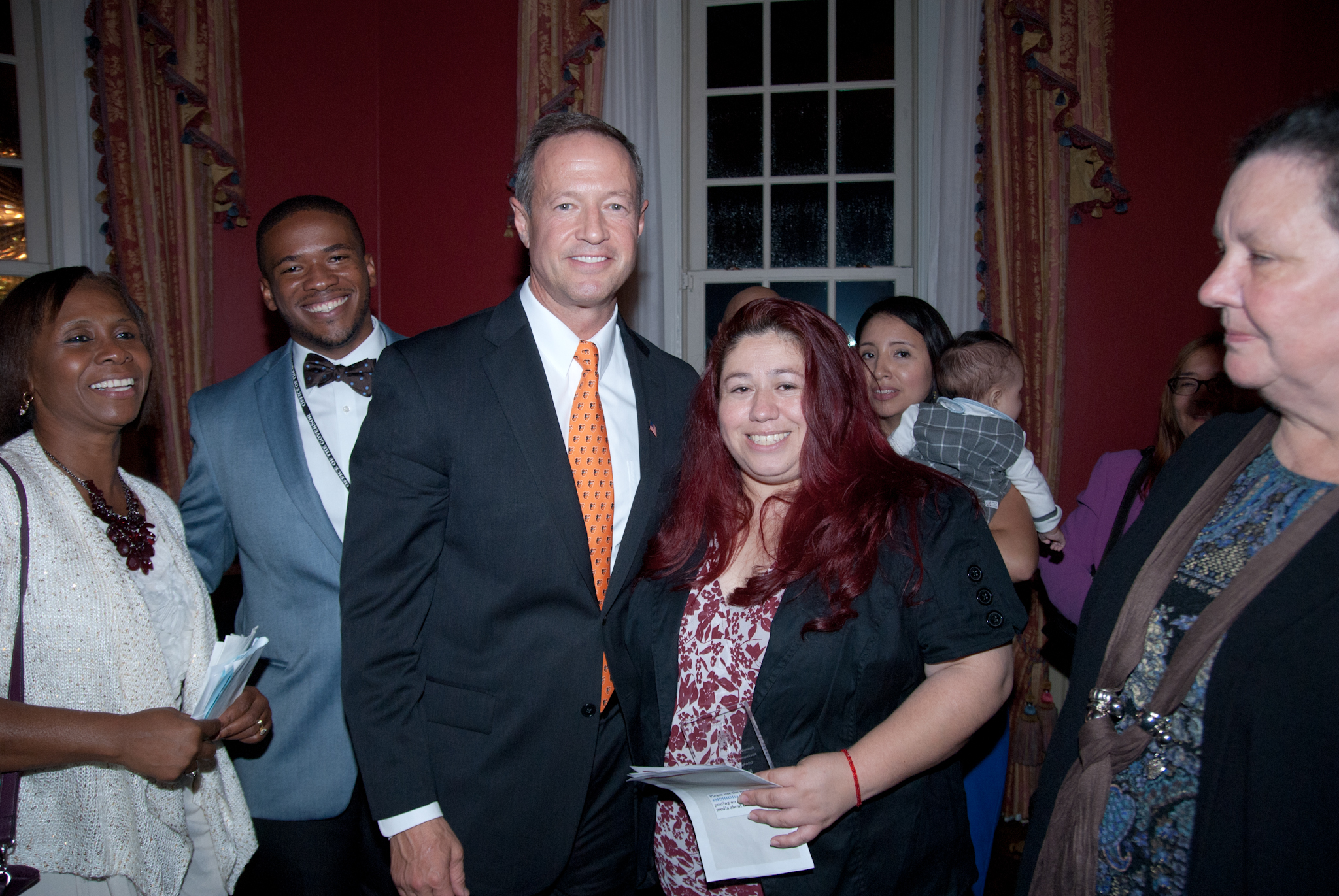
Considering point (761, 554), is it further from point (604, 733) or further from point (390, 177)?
point (390, 177)

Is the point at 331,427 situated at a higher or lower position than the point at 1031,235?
lower

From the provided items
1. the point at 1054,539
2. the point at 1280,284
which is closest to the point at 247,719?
the point at 1280,284

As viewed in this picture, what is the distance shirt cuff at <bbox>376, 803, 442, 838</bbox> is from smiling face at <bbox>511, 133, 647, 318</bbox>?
1077 mm

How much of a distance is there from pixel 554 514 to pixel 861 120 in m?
3.49

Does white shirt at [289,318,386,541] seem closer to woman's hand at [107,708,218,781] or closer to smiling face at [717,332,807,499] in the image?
woman's hand at [107,708,218,781]

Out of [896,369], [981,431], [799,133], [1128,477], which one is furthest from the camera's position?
[799,133]

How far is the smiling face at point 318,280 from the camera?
7.11 feet

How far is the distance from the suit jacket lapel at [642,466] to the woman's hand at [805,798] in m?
0.49

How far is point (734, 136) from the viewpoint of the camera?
4.30 metres

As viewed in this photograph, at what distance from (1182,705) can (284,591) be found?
194cm

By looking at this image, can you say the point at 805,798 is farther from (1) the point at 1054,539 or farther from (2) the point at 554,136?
(1) the point at 1054,539

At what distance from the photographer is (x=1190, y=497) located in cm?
131

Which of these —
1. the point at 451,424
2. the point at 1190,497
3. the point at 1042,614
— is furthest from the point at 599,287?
the point at 1042,614

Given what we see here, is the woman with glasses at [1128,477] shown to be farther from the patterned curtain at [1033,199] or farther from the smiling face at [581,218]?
the smiling face at [581,218]
